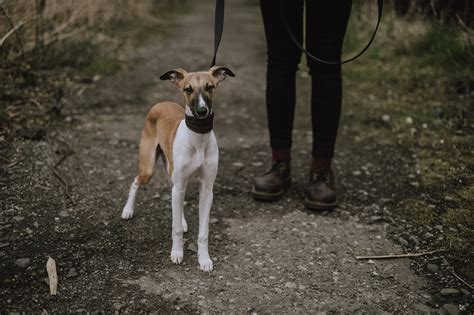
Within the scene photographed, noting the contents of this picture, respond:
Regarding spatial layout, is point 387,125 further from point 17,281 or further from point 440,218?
point 17,281

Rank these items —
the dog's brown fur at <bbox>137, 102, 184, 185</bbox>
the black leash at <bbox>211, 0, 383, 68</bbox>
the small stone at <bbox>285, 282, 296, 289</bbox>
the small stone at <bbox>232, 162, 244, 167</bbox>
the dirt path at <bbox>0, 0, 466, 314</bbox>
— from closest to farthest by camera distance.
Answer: the dirt path at <bbox>0, 0, 466, 314</bbox>
the small stone at <bbox>285, 282, 296, 289</bbox>
the black leash at <bbox>211, 0, 383, 68</bbox>
the dog's brown fur at <bbox>137, 102, 184, 185</bbox>
the small stone at <bbox>232, 162, 244, 167</bbox>

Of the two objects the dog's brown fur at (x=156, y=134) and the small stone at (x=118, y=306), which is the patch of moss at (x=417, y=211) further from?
the small stone at (x=118, y=306)

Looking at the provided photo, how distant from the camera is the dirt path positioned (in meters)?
2.39

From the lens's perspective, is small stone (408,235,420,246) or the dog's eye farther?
small stone (408,235,420,246)

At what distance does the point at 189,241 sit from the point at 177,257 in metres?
0.26

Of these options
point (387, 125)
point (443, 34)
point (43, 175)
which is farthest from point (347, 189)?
point (443, 34)

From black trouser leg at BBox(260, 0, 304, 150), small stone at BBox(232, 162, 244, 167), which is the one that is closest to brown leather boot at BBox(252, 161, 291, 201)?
black trouser leg at BBox(260, 0, 304, 150)

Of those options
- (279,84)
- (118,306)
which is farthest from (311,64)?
(118,306)

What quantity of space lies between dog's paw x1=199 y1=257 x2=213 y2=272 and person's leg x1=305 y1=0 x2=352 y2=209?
94 cm

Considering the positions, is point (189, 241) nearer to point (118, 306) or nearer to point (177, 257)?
point (177, 257)

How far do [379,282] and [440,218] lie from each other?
2.83 feet

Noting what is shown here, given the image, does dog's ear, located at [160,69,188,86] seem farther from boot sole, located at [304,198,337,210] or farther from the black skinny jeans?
boot sole, located at [304,198,337,210]

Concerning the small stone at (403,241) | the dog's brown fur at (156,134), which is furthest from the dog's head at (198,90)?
the small stone at (403,241)

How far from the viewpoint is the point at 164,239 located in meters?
2.91
